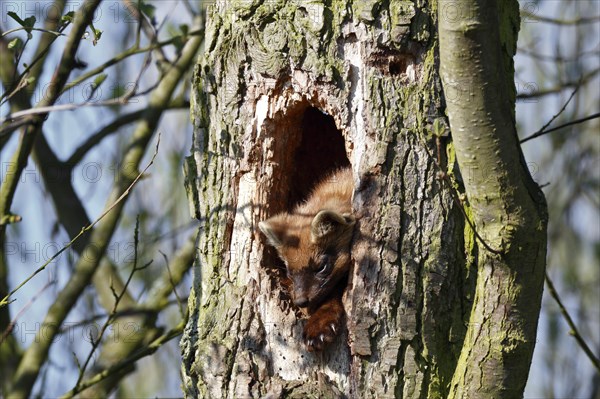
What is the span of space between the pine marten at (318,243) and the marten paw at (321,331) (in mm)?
126

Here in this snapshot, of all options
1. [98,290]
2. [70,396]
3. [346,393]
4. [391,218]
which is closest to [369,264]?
[391,218]

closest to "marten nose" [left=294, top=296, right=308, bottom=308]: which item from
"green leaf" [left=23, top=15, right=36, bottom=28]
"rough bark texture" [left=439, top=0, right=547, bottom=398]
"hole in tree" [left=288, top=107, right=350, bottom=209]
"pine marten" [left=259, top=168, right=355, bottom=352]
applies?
"pine marten" [left=259, top=168, right=355, bottom=352]

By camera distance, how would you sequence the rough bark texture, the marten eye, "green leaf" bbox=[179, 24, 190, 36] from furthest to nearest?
"green leaf" bbox=[179, 24, 190, 36], the marten eye, the rough bark texture

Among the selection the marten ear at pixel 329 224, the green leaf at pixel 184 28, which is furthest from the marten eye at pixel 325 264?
the green leaf at pixel 184 28

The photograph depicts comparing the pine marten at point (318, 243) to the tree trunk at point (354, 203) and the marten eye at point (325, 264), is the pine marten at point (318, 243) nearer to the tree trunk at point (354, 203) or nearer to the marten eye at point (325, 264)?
the marten eye at point (325, 264)

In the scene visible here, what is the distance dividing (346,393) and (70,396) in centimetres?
265

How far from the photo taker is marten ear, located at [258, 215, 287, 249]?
494 cm

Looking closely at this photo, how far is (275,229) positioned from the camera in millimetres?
5121

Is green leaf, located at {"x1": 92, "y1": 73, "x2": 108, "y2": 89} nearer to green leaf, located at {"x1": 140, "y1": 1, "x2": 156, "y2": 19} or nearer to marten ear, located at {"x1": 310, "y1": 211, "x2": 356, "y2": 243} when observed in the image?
green leaf, located at {"x1": 140, "y1": 1, "x2": 156, "y2": 19}

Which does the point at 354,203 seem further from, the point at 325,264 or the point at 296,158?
the point at 296,158

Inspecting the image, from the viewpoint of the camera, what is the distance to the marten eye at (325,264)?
5588 mm

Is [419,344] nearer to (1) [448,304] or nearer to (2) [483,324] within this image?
(1) [448,304]

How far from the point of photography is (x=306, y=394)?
4.28m

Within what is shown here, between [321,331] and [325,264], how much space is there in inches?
51.8
